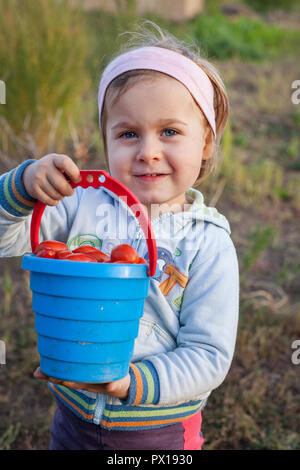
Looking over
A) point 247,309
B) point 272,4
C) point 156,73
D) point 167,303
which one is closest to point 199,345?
point 167,303

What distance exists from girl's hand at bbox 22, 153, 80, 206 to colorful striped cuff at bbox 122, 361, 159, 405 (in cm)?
50

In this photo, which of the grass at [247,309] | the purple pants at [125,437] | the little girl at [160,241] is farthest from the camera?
the grass at [247,309]

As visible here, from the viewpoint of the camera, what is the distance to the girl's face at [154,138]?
57.8 inches

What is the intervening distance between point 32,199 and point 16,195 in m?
0.04

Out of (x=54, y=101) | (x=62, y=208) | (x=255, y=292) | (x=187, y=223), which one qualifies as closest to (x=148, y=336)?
(x=187, y=223)

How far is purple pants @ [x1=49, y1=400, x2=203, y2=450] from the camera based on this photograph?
1493 mm

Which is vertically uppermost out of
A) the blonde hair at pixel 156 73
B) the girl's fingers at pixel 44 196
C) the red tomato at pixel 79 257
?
the blonde hair at pixel 156 73

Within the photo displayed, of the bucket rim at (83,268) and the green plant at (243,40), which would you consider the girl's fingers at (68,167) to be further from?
the green plant at (243,40)

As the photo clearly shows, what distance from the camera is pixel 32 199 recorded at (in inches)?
53.1

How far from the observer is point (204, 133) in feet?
5.50

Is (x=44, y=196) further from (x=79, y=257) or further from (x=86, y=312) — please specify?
(x=86, y=312)

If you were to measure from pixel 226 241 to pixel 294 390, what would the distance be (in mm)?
1239

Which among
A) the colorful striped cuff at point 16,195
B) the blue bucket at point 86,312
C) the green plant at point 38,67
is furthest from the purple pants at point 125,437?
the green plant at point 38,67
